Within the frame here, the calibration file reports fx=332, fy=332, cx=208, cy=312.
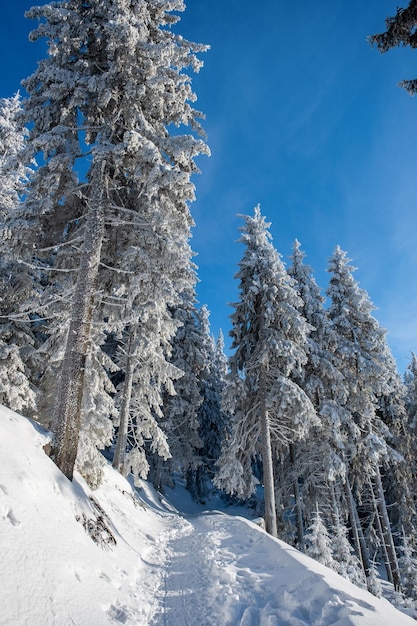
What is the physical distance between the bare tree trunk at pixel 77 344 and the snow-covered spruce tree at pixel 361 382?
15.2 meters

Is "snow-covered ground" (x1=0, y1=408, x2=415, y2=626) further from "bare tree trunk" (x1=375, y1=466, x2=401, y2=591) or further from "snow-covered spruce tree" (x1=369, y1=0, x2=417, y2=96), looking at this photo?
"bare tree trunk" (x1=375, y1=466, x2=401, y2=591)

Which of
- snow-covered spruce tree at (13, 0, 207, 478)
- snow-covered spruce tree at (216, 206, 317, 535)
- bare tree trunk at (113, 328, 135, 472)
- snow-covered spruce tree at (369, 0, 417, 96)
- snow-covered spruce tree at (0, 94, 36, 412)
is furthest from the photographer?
bare tree trunk at (113, 328, 135, 472)

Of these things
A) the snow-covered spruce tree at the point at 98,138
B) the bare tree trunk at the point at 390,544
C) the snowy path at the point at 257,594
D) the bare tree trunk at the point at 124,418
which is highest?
the snow-covered spruce tree at the point at 98,138

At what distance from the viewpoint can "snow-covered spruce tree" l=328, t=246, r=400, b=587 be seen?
57.6ft

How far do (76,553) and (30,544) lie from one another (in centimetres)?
114

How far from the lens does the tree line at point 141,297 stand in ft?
27.3

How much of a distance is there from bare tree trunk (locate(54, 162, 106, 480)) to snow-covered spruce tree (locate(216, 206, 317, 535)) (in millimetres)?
8539

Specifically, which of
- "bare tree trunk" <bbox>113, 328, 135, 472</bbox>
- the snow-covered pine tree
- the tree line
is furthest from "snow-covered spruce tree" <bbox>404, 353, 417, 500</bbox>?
"bare tree trunk" <bbox>113, 328, 135, 472</bbox>

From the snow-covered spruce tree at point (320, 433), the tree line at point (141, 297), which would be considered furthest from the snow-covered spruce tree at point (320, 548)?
the snow-covered spruce tree at point (320, 433)

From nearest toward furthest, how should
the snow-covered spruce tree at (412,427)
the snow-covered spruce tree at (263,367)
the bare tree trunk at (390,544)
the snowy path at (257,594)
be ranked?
the snowy path at (257,594), the snow-covered spruce tree at (263,367), the bare tree trunk at (390,544), the snow-covered spruce tree at (412,427)

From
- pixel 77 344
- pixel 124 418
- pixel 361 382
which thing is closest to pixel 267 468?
pixel 124 418

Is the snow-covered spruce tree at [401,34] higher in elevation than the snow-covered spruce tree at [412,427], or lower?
higher

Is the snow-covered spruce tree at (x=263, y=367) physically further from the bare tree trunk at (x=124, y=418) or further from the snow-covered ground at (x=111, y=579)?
the snow-covered ground at (x=111, y=579)

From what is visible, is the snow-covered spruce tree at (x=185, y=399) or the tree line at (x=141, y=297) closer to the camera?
the tree line at (x=141, y=297)
